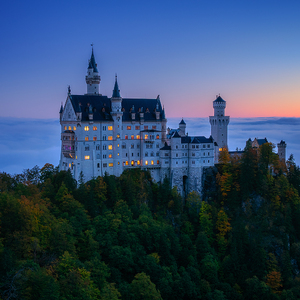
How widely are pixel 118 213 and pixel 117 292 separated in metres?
20.2

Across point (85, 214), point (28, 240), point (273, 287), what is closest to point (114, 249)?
point (85, 214)

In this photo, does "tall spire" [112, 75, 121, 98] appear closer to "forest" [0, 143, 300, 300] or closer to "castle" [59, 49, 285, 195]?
"castle" [59, 49, 285, 195]

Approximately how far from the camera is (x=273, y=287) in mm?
68688

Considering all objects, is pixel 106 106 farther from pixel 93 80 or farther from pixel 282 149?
pixel 282 149

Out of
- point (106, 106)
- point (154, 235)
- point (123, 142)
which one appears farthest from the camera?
point (123, 142)

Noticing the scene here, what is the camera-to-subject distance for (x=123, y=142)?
8462 centimetres

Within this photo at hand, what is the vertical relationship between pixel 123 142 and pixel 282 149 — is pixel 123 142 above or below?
above

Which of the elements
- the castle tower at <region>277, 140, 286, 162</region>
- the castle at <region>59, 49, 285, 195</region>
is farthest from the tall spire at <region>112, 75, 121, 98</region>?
the castle tower at <region>277, 140, 286, 162</region>

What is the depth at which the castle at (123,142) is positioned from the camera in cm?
7925

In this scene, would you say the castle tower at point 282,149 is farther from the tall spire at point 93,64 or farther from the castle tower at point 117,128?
the tall spire at point 93,64

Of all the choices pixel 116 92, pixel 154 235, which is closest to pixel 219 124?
pixel 116 92

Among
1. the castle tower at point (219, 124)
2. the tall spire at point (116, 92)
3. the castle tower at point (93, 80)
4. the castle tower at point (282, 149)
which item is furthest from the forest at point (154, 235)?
the castle tower at point (93, 80)

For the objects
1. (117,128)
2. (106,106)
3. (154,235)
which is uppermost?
(106,106)

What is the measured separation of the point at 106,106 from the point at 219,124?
3148cm
